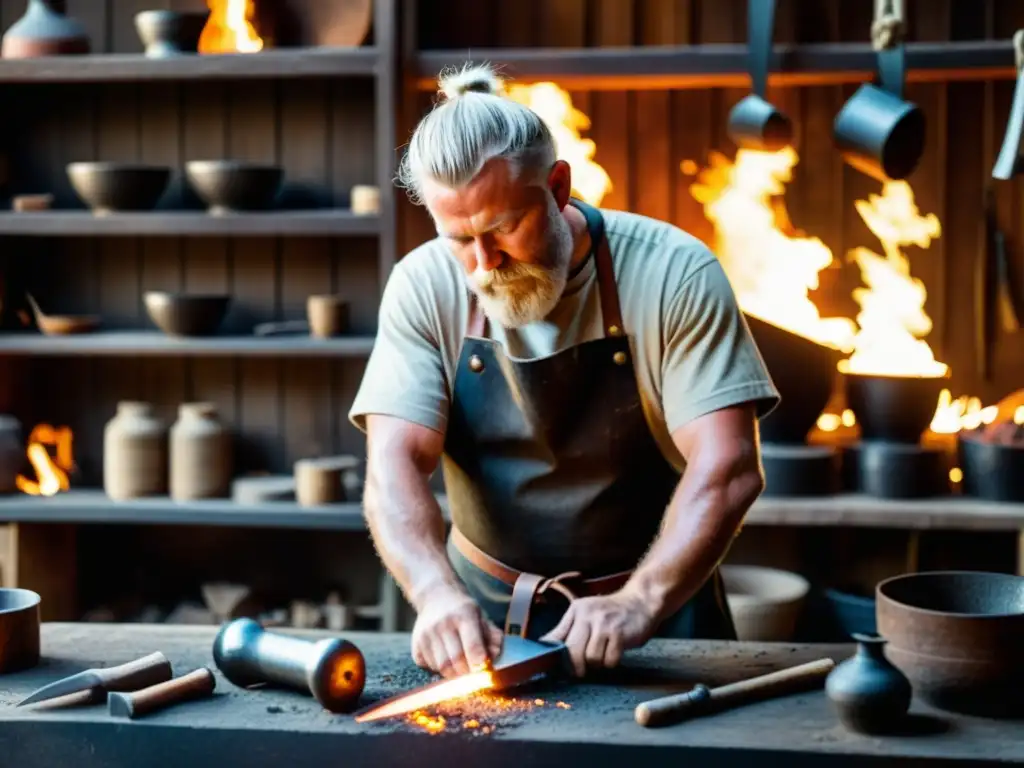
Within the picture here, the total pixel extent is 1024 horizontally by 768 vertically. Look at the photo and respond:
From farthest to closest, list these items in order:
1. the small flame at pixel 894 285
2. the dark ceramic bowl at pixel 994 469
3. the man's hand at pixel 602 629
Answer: the small flame at pixel 894 285 < the dark ceramic bowl at pixel 994 469 < the man's hand at pixel 602 629

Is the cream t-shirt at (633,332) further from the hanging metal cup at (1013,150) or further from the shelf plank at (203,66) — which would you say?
the shelf plank at (203,66)

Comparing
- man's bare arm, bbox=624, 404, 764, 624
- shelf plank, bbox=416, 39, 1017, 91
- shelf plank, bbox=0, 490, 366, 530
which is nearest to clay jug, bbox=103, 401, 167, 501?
shelf plank, bbox=0, 490, 366, 530

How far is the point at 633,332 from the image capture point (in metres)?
3.02

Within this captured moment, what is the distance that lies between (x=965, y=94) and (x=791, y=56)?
824 mm

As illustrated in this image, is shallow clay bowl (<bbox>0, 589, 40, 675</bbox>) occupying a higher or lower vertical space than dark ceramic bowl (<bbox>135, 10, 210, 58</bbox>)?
lower

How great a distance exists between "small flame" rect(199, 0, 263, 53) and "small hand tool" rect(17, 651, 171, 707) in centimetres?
312

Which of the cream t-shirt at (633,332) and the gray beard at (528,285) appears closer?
the gray beard at (528,285)

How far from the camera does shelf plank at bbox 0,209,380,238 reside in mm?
5012

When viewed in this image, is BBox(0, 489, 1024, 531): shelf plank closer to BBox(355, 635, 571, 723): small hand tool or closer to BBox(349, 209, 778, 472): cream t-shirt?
BBox(349, 209, 778, 472): cream t-shirt

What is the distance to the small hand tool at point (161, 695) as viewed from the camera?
2334 mm

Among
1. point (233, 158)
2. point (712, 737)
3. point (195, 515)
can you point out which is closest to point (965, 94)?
point (233, 158)

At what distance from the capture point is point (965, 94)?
513 centimetres

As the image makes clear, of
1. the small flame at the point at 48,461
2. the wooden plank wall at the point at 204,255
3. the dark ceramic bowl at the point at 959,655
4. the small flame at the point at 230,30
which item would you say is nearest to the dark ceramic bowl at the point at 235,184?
the wooden plank wall at the point at 204,255

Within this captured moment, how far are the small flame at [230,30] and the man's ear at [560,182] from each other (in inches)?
101
